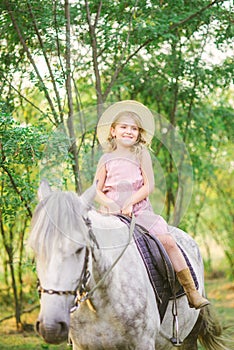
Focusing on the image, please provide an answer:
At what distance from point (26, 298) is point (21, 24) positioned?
18.7ft

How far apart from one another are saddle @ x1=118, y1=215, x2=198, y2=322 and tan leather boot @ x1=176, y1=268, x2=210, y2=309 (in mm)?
103

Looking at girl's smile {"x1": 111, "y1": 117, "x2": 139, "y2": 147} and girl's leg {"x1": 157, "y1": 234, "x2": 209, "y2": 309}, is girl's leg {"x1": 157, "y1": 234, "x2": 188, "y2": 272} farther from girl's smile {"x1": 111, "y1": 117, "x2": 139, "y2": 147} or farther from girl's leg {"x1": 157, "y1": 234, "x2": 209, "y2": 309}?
girl's smile {"x1": 111, "y1": 117, "x2": 139, "y2": 147}

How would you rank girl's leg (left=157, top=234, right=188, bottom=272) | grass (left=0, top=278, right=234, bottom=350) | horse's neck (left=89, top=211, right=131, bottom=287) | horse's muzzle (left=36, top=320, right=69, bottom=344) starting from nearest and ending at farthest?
horse's muzzle (left=36, top=320, right=69, bottom=344)
horse's neck (left=89, top=211, right=131, bottom=287)
girl's leg (left=157, top=234, right=188, bottom=272)
grass (left=0, top=278, right=234, bottom=350)

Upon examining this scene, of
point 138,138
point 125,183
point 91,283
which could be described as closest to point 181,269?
point 125,183

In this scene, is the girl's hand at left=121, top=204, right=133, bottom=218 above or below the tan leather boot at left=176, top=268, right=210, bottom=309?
above

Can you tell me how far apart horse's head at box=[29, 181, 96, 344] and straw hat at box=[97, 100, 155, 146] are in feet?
4.05

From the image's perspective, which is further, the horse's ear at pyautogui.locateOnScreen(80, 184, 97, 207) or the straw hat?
the straw hat

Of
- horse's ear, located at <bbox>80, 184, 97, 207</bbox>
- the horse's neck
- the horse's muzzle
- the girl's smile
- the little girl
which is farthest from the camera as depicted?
the girl's smile

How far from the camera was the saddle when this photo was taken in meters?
4.46

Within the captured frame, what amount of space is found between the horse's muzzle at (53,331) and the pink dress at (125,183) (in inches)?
50.9

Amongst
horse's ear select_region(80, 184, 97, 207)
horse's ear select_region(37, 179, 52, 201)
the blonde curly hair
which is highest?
the blonde curly hair

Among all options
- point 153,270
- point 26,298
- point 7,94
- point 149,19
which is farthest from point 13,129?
point 26,298

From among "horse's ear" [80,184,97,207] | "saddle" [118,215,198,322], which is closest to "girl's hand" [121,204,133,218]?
"saddle" [118,215,198,322]

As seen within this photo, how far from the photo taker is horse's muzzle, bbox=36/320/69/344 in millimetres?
3205
